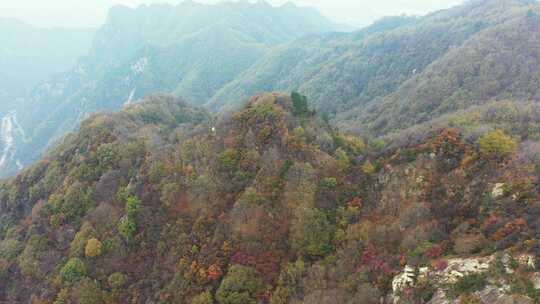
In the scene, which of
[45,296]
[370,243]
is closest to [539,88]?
[370,243]

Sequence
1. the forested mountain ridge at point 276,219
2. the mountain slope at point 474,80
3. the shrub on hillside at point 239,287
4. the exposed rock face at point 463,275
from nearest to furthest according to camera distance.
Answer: the exposed rock face at point 463,275 → the forested mountain ridge at point 276,219 → the shrub on hillside at point 239,287 → the mountain slope at point 474,80

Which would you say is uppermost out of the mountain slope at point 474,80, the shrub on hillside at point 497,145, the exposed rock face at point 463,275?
the shrub on hillside at point 497,145

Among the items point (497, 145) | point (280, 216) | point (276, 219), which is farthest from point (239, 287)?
point (497, 145)

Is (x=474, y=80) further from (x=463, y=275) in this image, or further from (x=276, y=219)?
(x=463, y=275)

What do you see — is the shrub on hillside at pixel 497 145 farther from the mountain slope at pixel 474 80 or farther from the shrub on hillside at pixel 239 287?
the mountain slope at pixel 474 80

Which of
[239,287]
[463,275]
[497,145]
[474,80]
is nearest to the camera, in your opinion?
[463,275]

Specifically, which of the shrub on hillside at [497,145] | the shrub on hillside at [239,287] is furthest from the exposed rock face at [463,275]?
the shrub on hillside at [497,145]

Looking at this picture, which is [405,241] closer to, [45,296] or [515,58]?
[45,296]

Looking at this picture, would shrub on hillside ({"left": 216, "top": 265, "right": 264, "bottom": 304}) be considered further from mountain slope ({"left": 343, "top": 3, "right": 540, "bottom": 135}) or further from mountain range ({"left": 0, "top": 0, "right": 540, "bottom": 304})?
mountain slope ({"left": 343, "top": 3, "right": 540, "bottom": 135})
